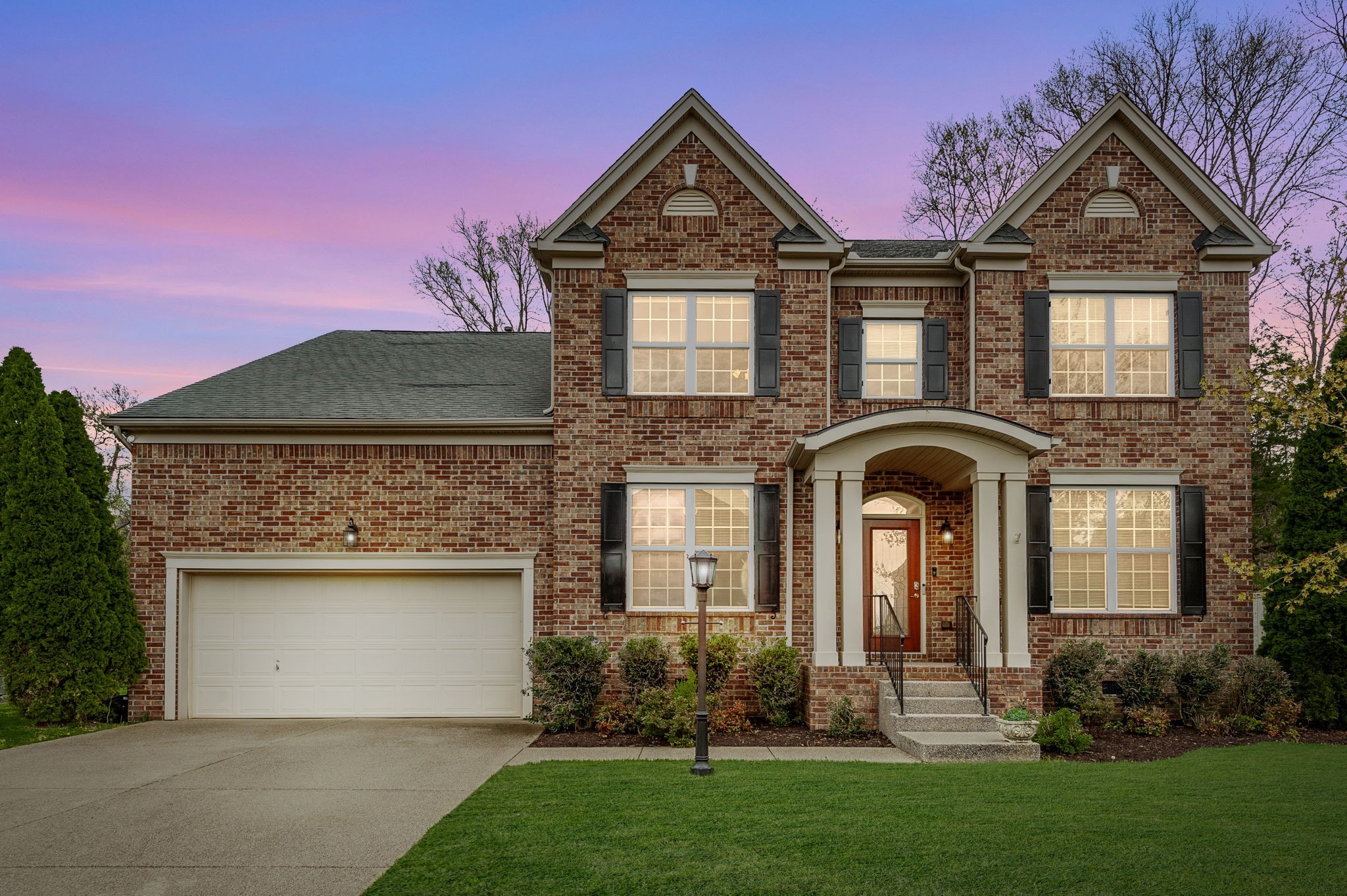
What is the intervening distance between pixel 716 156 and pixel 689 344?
8.97 ft

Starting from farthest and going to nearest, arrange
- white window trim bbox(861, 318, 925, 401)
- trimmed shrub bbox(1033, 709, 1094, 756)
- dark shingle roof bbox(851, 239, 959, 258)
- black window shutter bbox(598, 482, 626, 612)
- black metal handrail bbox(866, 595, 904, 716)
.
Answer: dark shingle roof bbox(851, 239, 959, 258) → white window trim bbox(861, 318, 925, 401) → black window shutter bbox(598, 482, 626, 612) → black metal handrail bbox(866, 595, 904, 716) → trimmed shrub bbox(1033, 709, 1094, 756)

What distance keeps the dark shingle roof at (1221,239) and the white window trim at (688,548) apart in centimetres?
725

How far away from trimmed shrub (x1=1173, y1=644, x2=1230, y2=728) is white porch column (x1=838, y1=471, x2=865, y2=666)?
14.0 feet

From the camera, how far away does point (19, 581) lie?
11906 mm

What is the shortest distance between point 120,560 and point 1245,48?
24.2 metres

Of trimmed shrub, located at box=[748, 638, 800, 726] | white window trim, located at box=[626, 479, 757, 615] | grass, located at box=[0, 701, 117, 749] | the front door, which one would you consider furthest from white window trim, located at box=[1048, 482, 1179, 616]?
grass, located at box=[0, 701, 117, 749]

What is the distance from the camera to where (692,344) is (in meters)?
12.9

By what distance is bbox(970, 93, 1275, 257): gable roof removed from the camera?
41.9 feet

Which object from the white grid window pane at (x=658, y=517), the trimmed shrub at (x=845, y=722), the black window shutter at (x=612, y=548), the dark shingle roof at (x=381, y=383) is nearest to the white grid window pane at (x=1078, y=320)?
the white grid window pane at (x=658, y=517)

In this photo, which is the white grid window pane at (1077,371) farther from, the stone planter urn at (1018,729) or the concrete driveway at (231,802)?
the concrete driveway at (231,802)

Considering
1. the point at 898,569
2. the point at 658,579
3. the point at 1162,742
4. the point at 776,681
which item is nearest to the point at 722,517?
the point at 658,579

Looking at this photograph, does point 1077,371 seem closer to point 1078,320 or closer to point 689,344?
point 1078,320

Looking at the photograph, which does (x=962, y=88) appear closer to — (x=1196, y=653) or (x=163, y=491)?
(x=1196, y=653)

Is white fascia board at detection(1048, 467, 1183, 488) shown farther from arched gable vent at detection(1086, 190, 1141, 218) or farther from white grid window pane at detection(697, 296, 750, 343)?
white grid window pane at detection(697, 296, 750, 343)
